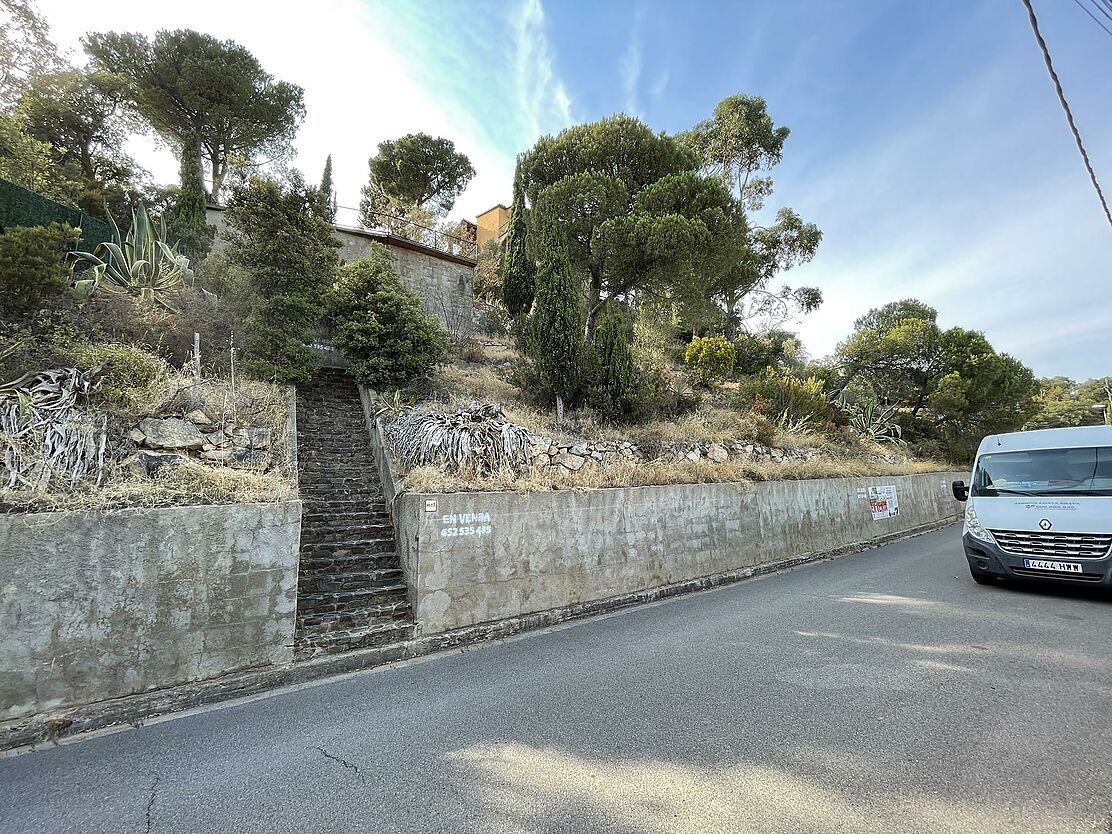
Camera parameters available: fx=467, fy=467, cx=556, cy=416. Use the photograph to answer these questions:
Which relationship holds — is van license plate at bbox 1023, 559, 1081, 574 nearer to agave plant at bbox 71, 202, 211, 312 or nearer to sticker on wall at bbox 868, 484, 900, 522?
sticker on wall at bbox 868, 484, 900, 522

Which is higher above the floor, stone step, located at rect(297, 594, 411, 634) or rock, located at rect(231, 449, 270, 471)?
rock, located at rect(231, 449, 270, 471)

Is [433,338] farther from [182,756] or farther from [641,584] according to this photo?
[182,756]

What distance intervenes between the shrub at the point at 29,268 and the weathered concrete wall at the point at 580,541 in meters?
4.94

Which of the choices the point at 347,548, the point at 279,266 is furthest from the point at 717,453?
the point at 279,266

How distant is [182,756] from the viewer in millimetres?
3105

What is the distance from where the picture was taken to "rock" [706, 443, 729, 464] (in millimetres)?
9614

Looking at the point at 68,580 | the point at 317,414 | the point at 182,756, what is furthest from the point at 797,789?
the point at 317,414

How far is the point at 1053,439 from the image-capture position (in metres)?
6.52

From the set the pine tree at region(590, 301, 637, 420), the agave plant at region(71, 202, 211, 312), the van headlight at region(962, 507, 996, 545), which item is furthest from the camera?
the pine tree at region(590, 301, 637, 420)

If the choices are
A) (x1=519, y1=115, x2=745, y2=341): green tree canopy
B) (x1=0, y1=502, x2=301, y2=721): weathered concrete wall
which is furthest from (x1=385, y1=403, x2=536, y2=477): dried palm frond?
(x1=519, y1=115, x2=745, y2=341): green tree canopy

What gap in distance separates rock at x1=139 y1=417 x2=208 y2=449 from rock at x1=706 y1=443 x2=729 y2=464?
842 cm

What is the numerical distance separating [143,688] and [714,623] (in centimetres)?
553

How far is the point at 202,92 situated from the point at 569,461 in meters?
20.0

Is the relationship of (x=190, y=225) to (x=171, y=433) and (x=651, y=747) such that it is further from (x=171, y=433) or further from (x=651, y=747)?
(x=651, y=747)
